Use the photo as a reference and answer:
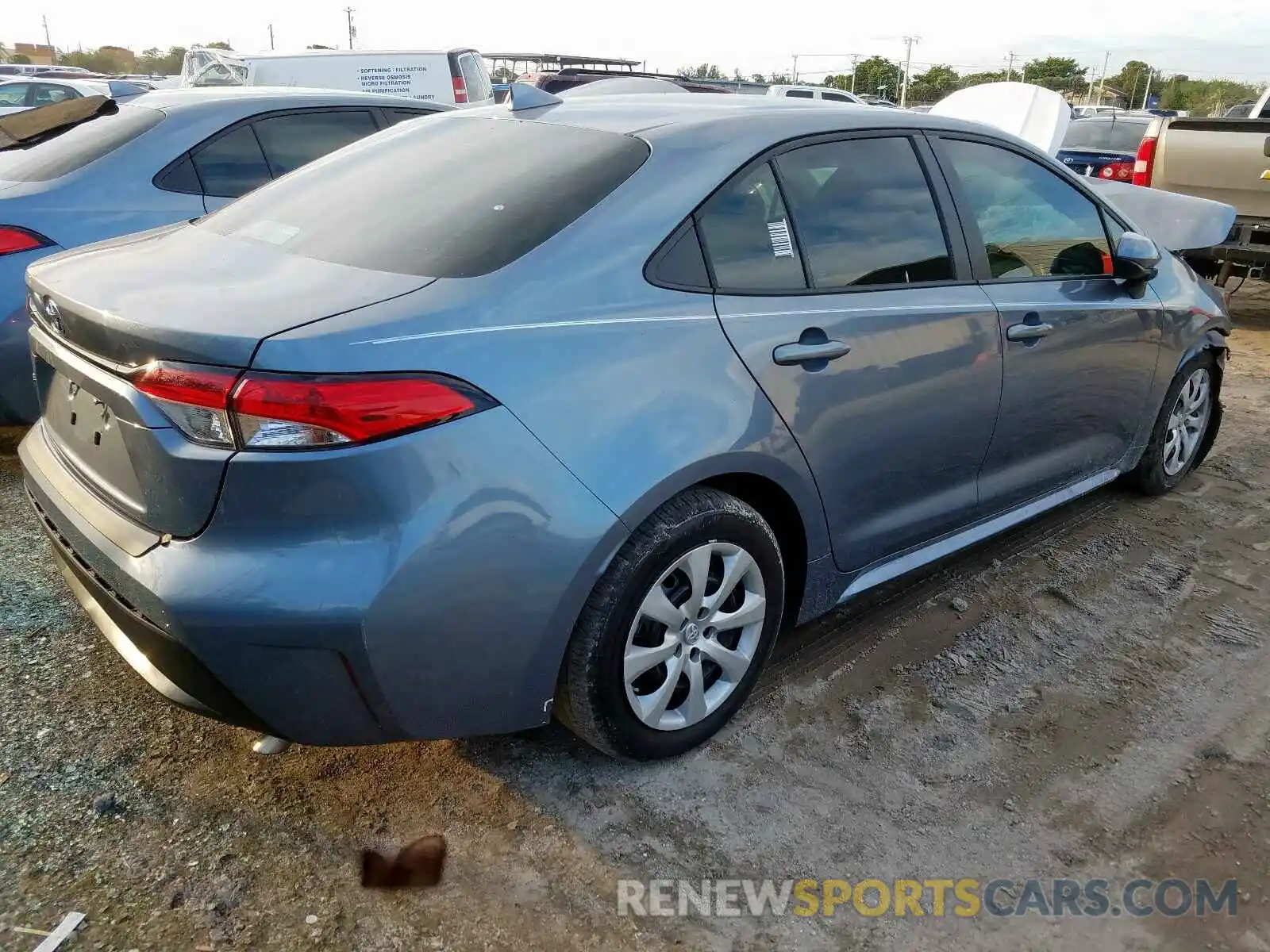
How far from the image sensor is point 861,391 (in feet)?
8.76

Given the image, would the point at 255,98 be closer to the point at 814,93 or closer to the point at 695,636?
the point at 695,636

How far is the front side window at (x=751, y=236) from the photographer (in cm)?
244

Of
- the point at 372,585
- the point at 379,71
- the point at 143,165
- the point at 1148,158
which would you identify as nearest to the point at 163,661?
the point at 372,585

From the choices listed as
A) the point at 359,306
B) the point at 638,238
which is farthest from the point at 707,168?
the point at 359,306

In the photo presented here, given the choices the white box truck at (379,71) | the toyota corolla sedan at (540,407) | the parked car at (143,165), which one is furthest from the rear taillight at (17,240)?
the white box truck at (379,71)

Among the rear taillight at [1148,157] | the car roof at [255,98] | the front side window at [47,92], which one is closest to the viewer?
the car roof at [255,98]

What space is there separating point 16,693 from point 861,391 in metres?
2.46

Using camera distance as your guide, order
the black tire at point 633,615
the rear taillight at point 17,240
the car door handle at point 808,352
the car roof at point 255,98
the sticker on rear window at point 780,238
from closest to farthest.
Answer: the black tire at point 633,615 < the car door handle at point 808,352 < the sticker on rear window at point 780,238 < the rear taillight at point 17,240 < the car roof at point 255,98

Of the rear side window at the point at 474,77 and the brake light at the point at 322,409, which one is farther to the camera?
the rear side window at the point at 474,77

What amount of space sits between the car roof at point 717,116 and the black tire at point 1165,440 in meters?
1.69

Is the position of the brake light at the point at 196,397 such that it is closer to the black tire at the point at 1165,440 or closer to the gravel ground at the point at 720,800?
the gravel ground at the point at 720,800

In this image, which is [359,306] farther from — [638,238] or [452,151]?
[452,151]

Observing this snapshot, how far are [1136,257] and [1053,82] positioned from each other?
2828 inches

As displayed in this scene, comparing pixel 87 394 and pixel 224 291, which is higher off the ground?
pixel 224 291
